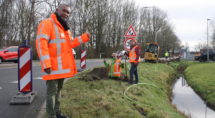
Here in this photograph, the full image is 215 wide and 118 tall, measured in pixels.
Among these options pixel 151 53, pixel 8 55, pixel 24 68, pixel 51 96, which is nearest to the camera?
pixel 51 96

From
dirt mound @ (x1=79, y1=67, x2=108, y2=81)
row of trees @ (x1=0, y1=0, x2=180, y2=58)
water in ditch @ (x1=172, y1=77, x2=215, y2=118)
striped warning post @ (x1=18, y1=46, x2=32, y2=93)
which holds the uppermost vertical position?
row of trees @ (x1=0, y1=0, x2=180, y2=58)

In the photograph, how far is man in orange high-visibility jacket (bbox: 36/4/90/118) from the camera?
3693 mm

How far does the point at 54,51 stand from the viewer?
3.85 metres

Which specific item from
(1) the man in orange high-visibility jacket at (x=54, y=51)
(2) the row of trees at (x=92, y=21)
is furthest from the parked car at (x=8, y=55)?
(1) the man in orange high-visibility jacket at (x=54, y=51)

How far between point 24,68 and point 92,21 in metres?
42.1

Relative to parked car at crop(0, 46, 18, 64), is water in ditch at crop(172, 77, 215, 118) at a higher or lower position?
lower

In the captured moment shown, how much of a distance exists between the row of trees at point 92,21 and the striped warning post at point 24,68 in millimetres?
26796

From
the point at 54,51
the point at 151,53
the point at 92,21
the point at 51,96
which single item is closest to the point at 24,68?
the point at 51,96

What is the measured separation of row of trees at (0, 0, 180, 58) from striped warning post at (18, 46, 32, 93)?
26796mm

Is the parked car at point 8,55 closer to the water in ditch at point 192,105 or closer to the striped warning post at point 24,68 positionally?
the water in ditch at point 192,105

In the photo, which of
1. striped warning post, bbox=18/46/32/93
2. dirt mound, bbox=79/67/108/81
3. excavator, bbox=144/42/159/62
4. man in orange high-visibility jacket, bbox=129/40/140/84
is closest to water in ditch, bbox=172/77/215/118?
man in orange high-visibility jacket, bbox=129/40/140/84

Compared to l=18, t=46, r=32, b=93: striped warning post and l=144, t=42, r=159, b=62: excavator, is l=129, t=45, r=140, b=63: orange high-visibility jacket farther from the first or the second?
l=144, t=42, r=159, b=62: excavator

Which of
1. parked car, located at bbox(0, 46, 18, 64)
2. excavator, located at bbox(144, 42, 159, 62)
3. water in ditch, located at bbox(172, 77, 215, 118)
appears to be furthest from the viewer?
excavator, located at bbox(144, 42, 159, 62)

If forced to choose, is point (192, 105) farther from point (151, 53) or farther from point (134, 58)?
point (151, 53)
